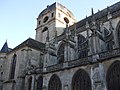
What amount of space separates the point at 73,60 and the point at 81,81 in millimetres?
2101

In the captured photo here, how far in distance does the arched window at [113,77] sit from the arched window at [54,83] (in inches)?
200

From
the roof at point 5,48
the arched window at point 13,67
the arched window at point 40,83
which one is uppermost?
the roof at point 5,48

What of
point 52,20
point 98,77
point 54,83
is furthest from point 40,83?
point 52,20

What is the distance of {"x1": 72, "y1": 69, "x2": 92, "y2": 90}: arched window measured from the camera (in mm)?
14453

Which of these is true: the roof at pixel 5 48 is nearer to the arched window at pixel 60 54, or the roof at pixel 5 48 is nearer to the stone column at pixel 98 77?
the arched window at pixel 60 54

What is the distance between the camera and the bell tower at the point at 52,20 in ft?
91.0

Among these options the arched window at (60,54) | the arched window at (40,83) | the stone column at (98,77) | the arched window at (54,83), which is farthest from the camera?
the arched window at (60,54)

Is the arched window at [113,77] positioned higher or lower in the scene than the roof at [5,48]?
lower

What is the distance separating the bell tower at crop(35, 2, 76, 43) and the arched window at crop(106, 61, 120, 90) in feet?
49.3

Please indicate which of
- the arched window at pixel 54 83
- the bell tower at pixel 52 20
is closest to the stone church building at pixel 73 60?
the arched window at pixel 54 83

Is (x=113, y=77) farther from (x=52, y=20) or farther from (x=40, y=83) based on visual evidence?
(x=52, y=20)

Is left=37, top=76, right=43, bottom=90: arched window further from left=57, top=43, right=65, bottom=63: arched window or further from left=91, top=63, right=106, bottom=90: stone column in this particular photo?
left=91, top=63, right=106, bottom=90: stone column

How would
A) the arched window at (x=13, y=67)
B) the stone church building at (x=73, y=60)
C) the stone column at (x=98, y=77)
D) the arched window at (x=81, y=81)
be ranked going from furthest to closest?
the arched window at (x=13, y=67)
the arched window at (x=81, y=81)
the stone church building at (x=73, y=60)
the stone column at (x=98, y=77)

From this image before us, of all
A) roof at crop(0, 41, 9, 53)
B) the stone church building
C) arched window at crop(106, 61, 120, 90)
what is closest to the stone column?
the stone church building
